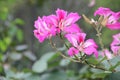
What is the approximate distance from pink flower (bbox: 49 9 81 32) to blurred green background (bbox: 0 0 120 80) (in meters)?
0.22

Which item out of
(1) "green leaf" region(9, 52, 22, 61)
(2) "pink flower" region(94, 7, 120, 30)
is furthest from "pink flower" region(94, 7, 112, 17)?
(1) "green leaf" region(9, 52, 22, 61)

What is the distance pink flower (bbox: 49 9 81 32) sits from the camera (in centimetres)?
84

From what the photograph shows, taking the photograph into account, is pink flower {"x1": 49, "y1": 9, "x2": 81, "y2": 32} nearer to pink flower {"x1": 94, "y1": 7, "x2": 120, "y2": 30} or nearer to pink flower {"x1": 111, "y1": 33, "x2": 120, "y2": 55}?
pink flower {"x1": 94, "y1": 7, "x2": 120, "y2": 30}

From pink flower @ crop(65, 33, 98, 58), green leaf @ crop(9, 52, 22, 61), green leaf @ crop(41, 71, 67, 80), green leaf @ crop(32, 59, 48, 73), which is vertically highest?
green leaf @ crop(9, 52, 22, 61)

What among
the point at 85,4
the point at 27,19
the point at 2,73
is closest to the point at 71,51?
the point at 2,73

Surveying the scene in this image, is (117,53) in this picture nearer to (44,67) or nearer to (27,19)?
(44,67)

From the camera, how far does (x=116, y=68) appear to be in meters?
0.86

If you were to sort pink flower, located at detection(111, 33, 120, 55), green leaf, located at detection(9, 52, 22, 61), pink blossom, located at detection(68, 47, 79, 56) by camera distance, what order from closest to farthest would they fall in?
pink blossom, located at detection(68, 47, 79, 56) < pink flower, located at detection(111, 33, 120, 55) < green leaf, located at detection(9, 52, 22, 61)

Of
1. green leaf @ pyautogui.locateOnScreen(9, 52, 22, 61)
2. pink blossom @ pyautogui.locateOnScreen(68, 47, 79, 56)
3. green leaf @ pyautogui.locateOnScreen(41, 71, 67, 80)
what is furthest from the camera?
green leaf @ pyautogui.locateOnScreen(9, 52, 22, 61)

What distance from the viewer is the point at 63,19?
0.85 metres

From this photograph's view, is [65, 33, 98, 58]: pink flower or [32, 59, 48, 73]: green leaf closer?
[65, 33, 98, 58]: pink flower

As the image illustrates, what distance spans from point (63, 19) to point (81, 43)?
0.24 ft

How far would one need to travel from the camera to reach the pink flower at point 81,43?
0.83m

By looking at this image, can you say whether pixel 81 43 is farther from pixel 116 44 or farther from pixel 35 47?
pixel 35 47
